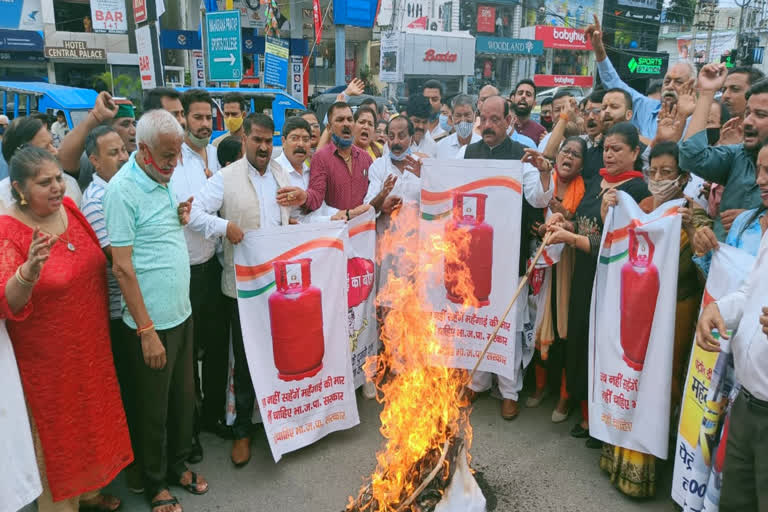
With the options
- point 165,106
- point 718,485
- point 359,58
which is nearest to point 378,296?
point 165,106

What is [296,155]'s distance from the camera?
4488mm

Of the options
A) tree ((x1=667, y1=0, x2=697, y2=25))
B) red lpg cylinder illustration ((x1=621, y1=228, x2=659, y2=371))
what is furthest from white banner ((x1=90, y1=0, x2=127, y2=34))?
tree ((x1=667, y1=0, x2=697, y2=25))

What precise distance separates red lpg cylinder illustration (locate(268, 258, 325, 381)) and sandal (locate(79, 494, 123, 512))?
1262 millimetres

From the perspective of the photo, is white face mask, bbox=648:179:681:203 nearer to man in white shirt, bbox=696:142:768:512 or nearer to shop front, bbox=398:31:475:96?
man in white shirt, bbox=696:142:768:512

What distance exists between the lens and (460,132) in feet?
19.6

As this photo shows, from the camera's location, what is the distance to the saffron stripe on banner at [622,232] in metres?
3.47

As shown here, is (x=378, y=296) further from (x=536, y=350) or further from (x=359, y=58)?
(x=359, y=58)

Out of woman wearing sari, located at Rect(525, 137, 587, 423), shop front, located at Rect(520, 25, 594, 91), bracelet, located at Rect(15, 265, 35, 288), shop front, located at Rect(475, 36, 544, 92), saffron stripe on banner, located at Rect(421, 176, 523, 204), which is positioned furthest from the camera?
Answer: shop front, located at Rect(520, 25, 594, 91)

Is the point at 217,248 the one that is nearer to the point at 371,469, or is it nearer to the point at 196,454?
the point at 196,454

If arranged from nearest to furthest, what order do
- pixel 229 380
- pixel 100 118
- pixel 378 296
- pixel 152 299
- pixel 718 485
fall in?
pixel 718 485 < pixel 152 299 < pixel 100 118 < pixel 229 380 < pixel 378 296

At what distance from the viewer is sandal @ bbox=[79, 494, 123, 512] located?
3438mm

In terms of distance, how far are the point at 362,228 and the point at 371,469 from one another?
6.09ft

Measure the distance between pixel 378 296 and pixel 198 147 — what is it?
199 centimetres

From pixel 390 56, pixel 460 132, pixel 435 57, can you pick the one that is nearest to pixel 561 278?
pixel 460 132
